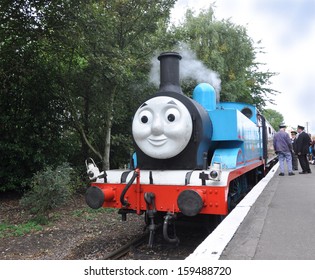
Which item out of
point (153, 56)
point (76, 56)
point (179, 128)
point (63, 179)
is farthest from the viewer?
point (153, 56)

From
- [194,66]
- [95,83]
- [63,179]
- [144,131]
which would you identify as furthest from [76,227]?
[194,66]

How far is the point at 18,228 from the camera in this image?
652cm

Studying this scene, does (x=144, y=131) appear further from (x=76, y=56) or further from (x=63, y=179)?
(x=76, y=56)

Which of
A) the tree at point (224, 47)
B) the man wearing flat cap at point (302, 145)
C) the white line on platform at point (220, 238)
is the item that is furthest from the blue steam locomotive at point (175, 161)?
the tree at point (224, 47)

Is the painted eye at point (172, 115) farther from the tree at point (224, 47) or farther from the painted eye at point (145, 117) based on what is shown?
the tree at point (224, 47)

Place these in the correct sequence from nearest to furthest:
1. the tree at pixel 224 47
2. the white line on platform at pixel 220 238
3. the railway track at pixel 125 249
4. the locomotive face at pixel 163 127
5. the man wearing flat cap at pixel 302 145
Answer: the white line on platform at pixel 220 238 → the railway track at pixel 125 249 → the locomotive face at pixel 163 127 → the man wearing flat cap at pixel 302 145 → the tree at pixel 224 47

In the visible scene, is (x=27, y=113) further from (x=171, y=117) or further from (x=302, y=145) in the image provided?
(x=302, y=145)

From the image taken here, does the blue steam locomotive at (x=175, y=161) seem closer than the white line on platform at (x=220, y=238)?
No

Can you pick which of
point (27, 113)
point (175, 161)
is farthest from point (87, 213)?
point (175, 161)

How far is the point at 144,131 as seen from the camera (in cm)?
509

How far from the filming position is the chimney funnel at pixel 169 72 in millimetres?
5344

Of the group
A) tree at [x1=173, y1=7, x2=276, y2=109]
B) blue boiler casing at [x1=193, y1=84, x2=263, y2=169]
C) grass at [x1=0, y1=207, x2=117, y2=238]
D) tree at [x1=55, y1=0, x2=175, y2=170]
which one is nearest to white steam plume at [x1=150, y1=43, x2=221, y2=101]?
tree at [x1=55, y1=0, x2=175, y2=170]

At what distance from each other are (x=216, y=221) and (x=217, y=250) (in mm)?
2037

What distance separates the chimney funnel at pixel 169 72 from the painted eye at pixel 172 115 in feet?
1.73
